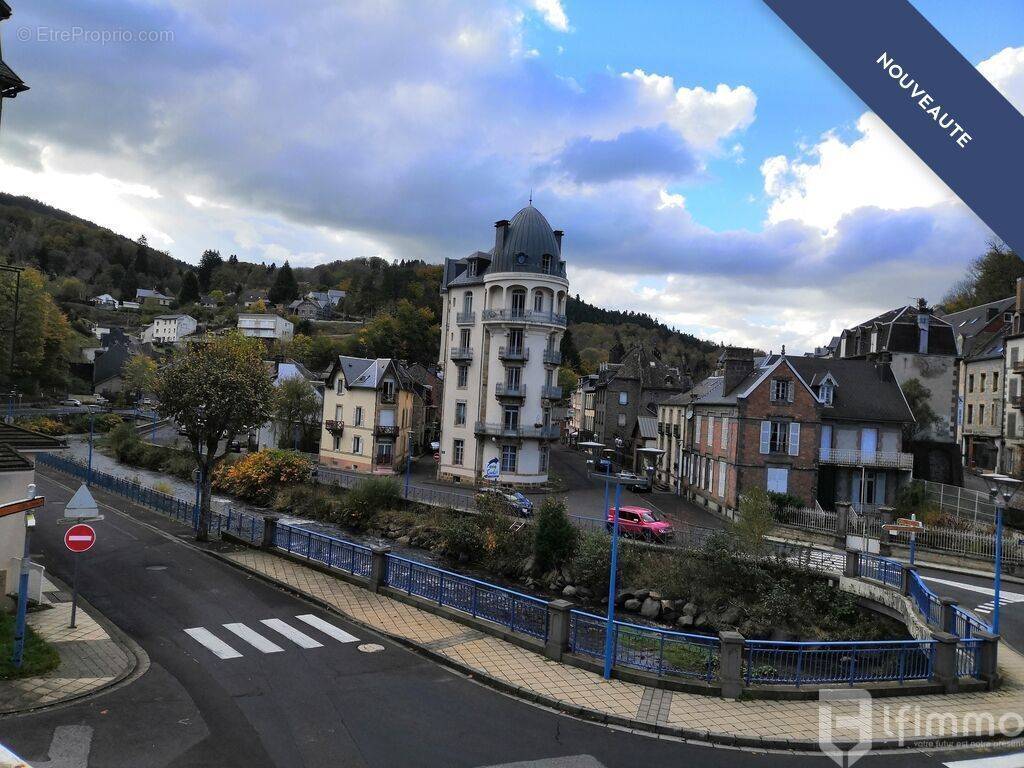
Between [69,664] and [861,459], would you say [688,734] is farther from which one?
[861,459]

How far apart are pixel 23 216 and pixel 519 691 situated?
219502 mm

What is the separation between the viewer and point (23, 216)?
177 m

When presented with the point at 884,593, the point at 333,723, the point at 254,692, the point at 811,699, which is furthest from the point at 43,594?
the point at 884,593

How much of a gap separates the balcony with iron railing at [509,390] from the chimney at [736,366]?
12.7 meters

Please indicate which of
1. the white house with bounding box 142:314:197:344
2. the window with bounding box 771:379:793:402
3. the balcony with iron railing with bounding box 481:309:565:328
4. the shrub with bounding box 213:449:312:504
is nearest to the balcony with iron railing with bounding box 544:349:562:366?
the balcony with iron railing with bounding box 481:309:565:328

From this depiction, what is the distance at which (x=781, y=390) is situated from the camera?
34344mm

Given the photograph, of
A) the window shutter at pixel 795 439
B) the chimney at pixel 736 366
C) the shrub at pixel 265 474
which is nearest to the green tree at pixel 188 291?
the shrub at pixel 265 474

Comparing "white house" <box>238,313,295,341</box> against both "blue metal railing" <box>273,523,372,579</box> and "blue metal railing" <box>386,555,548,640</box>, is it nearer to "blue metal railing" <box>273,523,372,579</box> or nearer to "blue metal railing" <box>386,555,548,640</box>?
"blue metal railing" <box>273,523,372,579</box>

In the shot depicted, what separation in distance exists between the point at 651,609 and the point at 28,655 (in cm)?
1832

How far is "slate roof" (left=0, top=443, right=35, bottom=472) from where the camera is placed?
13047mm

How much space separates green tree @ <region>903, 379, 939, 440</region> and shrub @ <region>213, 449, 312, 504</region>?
129ft

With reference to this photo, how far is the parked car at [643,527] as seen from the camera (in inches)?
1078

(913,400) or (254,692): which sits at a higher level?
(913,400)

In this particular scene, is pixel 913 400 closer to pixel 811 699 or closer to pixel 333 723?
pixel 811 699
